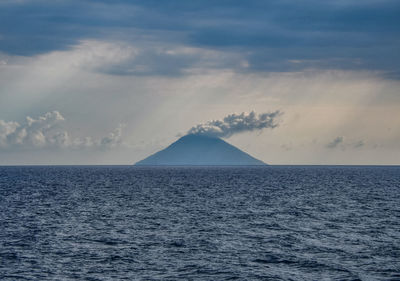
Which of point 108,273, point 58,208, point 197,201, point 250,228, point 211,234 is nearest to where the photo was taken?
point 108,273

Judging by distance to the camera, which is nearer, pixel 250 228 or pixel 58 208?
pixel 250 228

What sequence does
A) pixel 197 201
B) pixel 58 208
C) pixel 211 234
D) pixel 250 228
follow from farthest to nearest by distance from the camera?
pixel 197 201
pixel 58 208
pixel 250 228
pixel 211 234

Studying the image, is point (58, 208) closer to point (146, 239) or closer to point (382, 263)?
point (146, 239)

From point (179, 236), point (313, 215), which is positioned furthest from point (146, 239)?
point (313, 215)

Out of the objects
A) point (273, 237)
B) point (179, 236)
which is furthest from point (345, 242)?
point (179, 236)

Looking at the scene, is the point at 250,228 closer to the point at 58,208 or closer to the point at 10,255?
the point at 10,255

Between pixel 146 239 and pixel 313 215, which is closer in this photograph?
pixel 146 239

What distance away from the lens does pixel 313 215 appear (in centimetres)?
6750

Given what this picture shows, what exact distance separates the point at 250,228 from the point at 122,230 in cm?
1531

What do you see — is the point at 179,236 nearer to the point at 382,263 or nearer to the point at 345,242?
the point at 345,242

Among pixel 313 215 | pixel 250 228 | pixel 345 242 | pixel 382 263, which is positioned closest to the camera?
pixel 382 263

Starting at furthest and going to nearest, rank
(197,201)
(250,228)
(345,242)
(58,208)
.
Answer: (197,201), (58,208), (250,228), (345,242)

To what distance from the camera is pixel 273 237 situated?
161ft

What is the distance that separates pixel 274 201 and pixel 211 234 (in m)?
39.8
